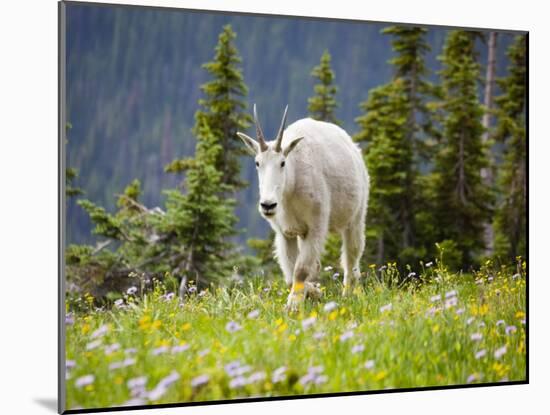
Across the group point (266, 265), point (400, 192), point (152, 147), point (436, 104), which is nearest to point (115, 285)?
point (152, 147)

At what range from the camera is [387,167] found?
8.79 meters

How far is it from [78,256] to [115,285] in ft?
2.06

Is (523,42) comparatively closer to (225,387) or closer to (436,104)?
(436,104)

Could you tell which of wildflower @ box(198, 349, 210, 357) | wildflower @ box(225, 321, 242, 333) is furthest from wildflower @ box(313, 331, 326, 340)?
wildflower @ box(198, 349, 210, 357)

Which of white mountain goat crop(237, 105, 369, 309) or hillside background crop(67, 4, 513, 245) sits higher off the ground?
hillside background crop(67, 4, 513, 245)

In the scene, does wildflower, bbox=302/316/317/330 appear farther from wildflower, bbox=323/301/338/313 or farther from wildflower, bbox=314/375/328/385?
wildflower, bbox=314/375/328/385

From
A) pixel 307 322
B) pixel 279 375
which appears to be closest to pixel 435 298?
pixel 307 322

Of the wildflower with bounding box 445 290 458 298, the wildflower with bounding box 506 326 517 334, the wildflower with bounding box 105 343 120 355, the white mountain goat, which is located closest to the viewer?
the wildflower with bounding box 105 343 120 355

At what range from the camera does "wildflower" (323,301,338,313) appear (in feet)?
23.2

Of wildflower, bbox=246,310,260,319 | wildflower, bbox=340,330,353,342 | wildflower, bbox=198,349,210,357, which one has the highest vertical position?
wildflower, bbox=246,310,260,319

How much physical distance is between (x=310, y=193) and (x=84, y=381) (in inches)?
102

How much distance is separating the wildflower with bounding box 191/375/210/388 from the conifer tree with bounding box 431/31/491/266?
280 cm

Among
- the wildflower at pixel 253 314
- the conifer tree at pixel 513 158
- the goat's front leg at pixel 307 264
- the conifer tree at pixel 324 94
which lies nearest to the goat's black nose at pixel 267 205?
the wildflower at pixel 253 314

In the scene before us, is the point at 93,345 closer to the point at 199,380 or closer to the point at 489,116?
the point at 199,380
